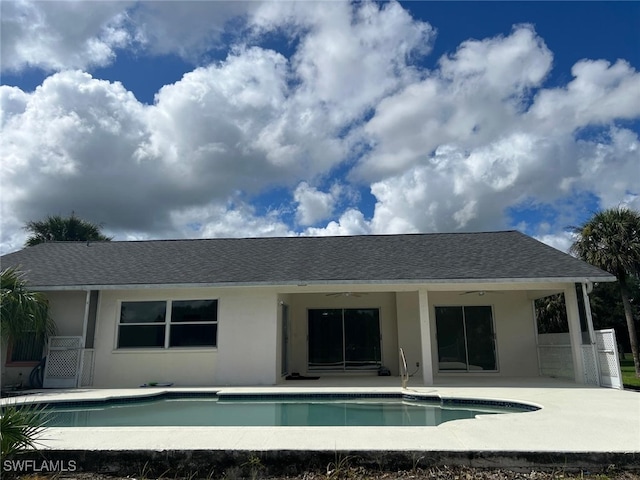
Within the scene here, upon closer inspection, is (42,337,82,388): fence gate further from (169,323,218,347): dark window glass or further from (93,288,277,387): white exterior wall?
(169,323,218,347): dark window glass

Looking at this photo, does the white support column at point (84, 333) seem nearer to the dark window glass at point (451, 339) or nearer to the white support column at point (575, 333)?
the dark window glass at point (451, 339)

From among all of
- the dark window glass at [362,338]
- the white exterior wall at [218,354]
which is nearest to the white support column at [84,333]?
the white exterior wall at [218,354]

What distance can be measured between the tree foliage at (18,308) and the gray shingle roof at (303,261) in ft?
2.31

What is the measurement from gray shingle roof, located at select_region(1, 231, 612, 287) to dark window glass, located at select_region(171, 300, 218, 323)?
0.87 m

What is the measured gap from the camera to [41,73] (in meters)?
11.1

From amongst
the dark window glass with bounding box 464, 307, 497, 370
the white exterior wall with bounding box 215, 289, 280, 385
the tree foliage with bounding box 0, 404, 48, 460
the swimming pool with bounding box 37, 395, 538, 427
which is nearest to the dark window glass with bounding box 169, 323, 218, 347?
the white exterior wall with bounding box 215, 289, 280, 385

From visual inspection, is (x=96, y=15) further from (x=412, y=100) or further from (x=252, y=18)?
(x=412, y=100)

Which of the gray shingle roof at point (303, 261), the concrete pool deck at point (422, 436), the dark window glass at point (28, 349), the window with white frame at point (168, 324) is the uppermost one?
the gray shingle roof at point (303, 261)

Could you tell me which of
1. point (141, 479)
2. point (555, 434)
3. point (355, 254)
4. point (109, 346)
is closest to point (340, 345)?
point (355, 254)

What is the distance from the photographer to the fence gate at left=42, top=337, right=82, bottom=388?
12.7 m

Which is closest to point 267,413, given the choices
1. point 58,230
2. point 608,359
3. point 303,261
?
point 303,261

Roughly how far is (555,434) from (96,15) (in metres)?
11.0

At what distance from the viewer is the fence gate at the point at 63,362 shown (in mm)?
12734

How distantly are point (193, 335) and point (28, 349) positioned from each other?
499 centimetres
